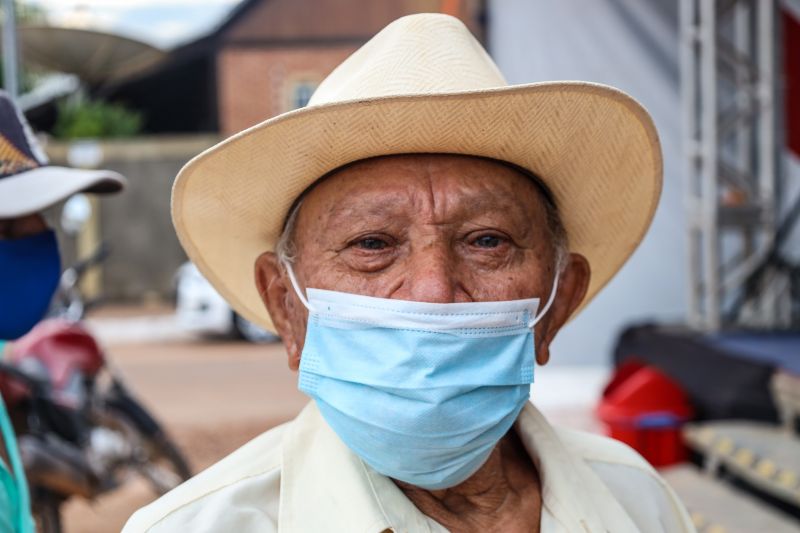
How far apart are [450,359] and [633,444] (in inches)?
148

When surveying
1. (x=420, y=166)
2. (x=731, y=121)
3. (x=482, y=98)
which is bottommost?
(x=731, y=121)

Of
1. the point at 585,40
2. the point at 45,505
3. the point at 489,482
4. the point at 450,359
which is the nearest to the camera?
the point at 450,359

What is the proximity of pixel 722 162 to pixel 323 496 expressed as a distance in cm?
522

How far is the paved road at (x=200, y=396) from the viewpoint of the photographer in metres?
5.68

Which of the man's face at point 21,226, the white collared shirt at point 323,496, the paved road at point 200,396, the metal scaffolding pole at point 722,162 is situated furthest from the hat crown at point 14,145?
the metal scaffolding pole at point 722,162

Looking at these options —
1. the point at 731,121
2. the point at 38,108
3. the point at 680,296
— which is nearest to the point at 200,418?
the point at 680,296

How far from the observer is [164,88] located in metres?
22.5

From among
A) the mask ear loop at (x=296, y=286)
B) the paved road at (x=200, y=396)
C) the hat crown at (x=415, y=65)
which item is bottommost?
the paved road at (x=200, y=396)

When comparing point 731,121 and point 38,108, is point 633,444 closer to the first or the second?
point 731,121

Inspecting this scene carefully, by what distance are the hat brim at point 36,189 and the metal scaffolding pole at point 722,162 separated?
→ 14.9ft

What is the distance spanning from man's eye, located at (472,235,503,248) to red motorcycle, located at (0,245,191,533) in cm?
281

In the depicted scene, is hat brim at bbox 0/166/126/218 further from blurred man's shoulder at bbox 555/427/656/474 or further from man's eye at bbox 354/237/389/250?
blurred man's shoulder at bbox 555/427/656/474

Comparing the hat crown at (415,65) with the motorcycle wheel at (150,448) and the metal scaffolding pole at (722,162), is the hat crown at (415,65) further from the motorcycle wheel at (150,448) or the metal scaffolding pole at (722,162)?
the metal scaffolding pole at (722,162)

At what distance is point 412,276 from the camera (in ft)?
4.79
